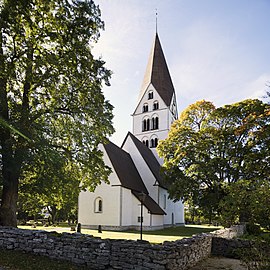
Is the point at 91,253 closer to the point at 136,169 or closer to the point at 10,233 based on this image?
the point at 10,233

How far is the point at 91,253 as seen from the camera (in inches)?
339

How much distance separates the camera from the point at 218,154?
87.3 ft

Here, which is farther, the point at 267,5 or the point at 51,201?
the point at 51,201

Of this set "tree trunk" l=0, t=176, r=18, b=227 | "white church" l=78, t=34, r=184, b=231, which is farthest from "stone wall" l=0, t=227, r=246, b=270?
"white church" l=78, t=34, r=184, b=231

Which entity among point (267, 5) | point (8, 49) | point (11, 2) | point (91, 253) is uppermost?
point (11, 2)

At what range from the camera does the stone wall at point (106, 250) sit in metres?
7.76

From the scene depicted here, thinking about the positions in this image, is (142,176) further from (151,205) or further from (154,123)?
(154,123)

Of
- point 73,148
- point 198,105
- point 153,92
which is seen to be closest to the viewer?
point 73,148

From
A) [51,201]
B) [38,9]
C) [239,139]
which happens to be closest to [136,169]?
[239,139]

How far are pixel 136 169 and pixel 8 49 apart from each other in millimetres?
23759

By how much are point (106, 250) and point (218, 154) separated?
67.2ft

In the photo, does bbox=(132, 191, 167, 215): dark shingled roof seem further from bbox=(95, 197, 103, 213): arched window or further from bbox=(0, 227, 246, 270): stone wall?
bbox=(0, 227, 246, 270): stone wall

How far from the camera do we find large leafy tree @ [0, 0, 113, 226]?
12.8 m

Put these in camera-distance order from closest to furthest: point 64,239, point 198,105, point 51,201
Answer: point 64,239 → point 51,201 → point 198,105
